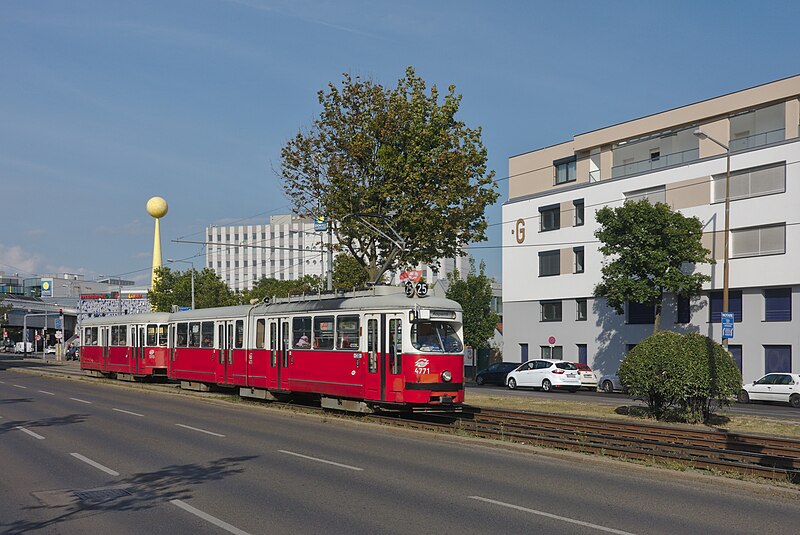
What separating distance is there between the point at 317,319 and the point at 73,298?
421ft

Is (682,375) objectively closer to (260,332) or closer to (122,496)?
(260,332)

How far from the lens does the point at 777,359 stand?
129 ft

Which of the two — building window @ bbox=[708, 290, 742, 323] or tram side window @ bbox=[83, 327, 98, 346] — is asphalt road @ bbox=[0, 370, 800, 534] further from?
building window @ bbox=[708, 290, 742, 323]

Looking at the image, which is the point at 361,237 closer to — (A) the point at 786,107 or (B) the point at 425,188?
(B) the point at 425,188

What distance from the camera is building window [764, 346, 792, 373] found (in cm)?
3894

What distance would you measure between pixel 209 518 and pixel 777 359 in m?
36.2

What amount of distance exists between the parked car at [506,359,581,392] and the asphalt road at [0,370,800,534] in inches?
858

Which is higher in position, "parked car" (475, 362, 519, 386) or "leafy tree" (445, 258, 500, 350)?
"leafy tree" (445, 258, 500, 350)

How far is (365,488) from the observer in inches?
447

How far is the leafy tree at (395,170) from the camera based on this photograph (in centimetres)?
2642

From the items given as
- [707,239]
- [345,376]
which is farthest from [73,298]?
[345,376]

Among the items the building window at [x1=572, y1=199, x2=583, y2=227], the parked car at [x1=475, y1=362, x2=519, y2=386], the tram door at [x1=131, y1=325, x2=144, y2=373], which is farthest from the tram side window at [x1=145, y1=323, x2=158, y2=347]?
the building window at [x1=572, y1=199, x2=583, y2=227]

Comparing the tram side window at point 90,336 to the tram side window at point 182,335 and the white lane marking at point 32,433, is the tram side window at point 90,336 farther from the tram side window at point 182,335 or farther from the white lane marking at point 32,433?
the white lane marking at point 32,433

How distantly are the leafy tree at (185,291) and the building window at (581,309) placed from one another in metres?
40.8
